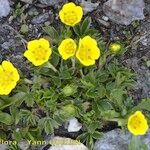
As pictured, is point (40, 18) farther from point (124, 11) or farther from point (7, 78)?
point (7, 78)

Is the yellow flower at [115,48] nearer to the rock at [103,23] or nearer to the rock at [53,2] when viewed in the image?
the rock at [103,23]

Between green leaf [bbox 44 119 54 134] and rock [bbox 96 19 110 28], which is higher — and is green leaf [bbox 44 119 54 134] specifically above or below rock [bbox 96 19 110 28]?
below

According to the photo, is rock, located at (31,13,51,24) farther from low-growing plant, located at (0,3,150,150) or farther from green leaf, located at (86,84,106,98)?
green leaf, located at (86,84,106,98)

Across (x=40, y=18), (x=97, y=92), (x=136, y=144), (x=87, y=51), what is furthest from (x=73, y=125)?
(x=40, y=18)

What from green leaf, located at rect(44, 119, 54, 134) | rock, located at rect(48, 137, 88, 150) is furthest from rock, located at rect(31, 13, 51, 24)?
rock, located at rect(48, 137, 88, 150)

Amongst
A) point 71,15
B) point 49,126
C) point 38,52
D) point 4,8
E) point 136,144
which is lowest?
point 136,144
